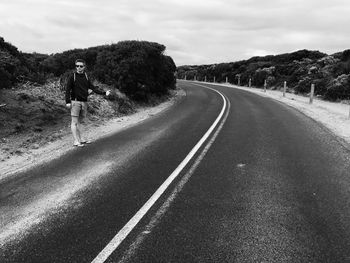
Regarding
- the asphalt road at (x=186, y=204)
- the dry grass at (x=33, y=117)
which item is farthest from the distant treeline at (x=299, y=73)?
the asphalt road at (x=186, y=204)

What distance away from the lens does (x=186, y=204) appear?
571cm

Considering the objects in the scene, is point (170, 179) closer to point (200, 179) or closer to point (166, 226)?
point (200, 179)

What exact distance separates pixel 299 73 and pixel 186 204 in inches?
1489

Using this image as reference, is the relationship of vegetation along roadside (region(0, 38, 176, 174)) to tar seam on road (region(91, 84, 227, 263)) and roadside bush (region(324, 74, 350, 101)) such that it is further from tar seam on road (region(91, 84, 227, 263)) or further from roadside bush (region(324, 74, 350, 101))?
roadside bush (region(324, 74, 350, 101))

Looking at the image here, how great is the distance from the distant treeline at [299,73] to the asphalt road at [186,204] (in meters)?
19.2

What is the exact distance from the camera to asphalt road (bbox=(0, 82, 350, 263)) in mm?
4336

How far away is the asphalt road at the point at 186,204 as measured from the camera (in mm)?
4336

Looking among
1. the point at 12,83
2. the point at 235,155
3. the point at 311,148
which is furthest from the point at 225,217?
the point at 12,83

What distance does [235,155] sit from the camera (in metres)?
8.91

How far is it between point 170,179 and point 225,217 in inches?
74.0

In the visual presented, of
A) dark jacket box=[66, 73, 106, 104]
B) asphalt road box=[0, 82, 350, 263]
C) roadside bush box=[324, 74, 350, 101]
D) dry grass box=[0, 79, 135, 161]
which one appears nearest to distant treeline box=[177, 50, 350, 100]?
roadside bush box=[324, 74, 350, 101]

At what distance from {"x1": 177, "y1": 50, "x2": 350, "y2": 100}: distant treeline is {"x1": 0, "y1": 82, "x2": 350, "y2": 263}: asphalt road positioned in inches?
757

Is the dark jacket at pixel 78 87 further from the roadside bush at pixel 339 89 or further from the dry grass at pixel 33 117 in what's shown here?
the roadside bush at pixel 339 89

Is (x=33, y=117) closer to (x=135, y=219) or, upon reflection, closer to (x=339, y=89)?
(x=135, y=219)
